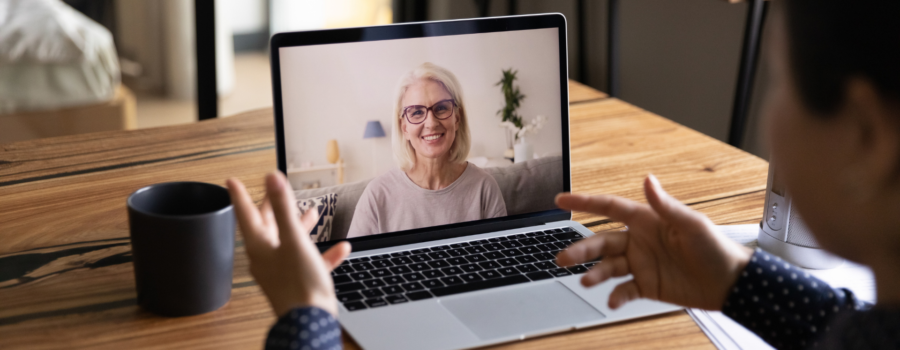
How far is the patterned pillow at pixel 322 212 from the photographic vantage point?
770 mm

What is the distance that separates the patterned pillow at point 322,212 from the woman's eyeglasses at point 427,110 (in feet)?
0.40

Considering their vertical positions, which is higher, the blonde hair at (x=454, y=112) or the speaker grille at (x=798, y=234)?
the blonde hair at (x=454, y=112)

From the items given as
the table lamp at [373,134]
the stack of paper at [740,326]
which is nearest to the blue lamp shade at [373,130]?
the table lamp at [373,134]

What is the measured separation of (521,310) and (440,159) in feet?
0.71

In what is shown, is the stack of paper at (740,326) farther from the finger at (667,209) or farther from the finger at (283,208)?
the finger at (283,208)

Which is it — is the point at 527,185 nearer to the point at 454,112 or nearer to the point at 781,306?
the point at 454,112

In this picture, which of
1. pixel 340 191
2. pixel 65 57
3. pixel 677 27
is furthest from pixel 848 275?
pixel 65 57

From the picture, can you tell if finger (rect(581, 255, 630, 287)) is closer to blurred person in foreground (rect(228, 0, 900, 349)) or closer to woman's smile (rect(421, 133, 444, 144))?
blurred person in foreground (rect(228, 0, 900, 349))

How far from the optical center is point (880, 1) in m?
0.39

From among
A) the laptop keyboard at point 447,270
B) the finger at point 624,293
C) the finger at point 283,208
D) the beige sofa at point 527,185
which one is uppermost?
the finger at point 283,208

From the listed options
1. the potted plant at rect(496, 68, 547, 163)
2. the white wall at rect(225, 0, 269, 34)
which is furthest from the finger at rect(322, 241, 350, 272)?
the white wall at rect(225, 0, 269, 34)

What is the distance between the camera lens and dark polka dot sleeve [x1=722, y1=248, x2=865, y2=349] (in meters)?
0.63

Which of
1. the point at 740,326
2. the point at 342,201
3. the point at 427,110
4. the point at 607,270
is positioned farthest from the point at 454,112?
the point at 740,326

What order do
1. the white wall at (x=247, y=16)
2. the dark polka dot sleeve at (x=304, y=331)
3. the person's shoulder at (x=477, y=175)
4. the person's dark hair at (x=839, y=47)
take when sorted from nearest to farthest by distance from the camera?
the person's dark hair at (x=839, y=47) → the dark polka dot sleeve at (x=304, y=331) → the person's shoulder at (x=477, y=175) → the white wall at (x=247, y=16)
